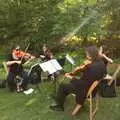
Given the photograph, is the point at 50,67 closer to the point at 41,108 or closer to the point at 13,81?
the point at 41,108

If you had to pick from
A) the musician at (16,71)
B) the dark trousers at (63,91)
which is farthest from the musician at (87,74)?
the musician at (16,71)

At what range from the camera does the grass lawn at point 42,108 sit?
7.98 metres

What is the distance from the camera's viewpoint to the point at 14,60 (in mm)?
10398

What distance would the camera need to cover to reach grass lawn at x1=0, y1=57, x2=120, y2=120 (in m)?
7.98

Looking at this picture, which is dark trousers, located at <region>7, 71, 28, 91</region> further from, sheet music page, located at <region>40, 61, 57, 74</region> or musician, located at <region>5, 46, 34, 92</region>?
sheet music page, located at <region>40, 61, 57, 74</region>

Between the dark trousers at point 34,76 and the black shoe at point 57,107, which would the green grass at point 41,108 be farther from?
the dark trousers at point 34,76

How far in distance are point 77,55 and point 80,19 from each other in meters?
1.45

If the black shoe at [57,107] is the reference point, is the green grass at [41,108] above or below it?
below

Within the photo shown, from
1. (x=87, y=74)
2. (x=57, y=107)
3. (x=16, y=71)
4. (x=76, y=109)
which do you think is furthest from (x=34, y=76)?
(x=87, y=74)

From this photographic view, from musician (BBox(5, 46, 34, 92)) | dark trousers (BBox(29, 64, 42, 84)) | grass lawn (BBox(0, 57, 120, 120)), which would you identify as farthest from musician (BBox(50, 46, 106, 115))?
dark trousers (BBox(29, 64, 42, 84))

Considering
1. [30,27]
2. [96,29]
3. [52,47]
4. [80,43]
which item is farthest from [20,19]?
[96,29]

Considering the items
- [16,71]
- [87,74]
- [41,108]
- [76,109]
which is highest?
[87,74]

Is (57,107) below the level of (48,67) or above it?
below

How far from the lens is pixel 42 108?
28.2ft
